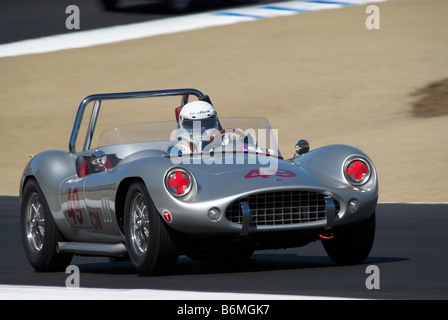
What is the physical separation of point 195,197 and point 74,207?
4.98 ft

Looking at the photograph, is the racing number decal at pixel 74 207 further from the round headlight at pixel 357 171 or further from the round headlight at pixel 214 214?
the round headlight at pixel 357 171

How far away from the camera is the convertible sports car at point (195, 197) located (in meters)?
7.23

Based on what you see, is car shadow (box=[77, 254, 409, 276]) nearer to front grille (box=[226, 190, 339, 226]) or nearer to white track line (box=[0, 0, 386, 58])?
front grille (box=[226, 190, 339, 226])

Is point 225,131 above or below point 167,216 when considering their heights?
above

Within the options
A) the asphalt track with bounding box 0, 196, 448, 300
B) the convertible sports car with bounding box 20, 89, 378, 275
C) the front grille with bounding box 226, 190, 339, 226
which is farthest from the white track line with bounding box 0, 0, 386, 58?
the front grille with bounding box 226, 190, 339, 226

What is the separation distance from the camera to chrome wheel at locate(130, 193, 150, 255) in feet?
24.3

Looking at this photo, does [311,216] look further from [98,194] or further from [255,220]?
[98,194]

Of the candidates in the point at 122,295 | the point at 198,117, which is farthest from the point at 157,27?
the point at 122,295

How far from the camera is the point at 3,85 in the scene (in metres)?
25.8

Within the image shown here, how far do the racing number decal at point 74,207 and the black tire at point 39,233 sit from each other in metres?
0.31

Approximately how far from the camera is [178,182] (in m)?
7.28

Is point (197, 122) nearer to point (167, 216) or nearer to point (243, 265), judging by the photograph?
point (243, 265)

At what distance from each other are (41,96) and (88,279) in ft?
57.9

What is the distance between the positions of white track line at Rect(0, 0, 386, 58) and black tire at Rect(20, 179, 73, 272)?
18.5 metres
